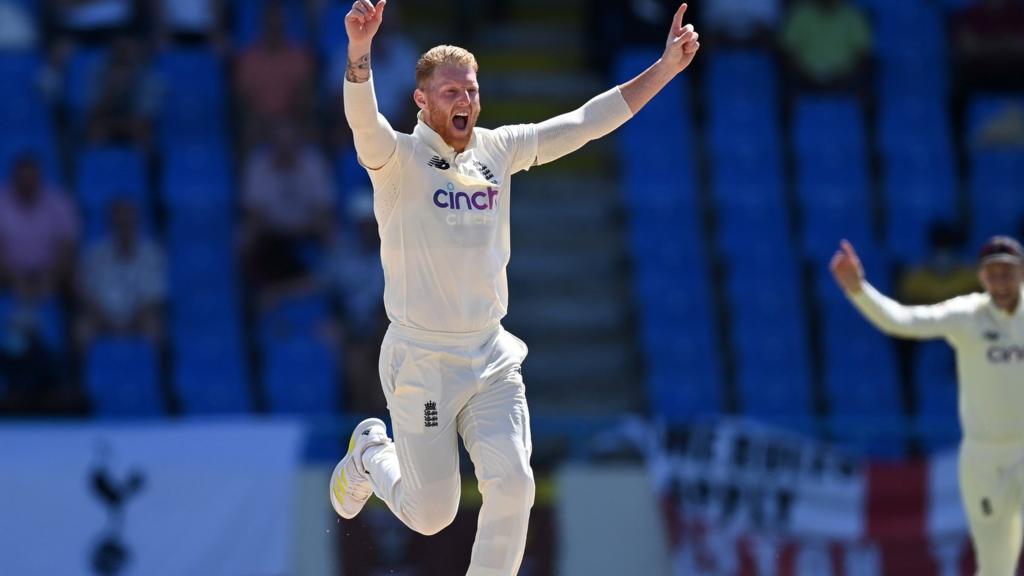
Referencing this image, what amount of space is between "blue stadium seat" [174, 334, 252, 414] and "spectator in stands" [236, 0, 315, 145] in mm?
2004

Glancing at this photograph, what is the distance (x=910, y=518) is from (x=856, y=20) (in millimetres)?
5089

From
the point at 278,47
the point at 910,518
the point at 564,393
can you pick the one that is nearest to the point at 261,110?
the point at 278,47

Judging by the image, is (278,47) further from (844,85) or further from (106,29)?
(844,85)

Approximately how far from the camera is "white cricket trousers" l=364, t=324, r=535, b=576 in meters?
7.78

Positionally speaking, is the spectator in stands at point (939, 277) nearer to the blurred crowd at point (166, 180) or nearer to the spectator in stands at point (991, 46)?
the spectator in stands at point (991, 46)

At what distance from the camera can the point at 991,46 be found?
15.7 meters

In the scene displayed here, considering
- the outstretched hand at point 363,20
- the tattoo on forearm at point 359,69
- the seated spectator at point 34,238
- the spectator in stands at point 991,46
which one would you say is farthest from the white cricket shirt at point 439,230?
the spectator in stands at point 991,46

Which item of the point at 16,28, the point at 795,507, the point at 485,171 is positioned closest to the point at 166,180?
the point at 16,28

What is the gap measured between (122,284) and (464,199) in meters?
6.21

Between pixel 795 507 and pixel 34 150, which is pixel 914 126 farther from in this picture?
pixel 34 150

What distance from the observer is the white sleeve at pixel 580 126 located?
8227 millimetres

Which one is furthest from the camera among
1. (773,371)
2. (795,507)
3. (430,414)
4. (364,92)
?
(773,371)

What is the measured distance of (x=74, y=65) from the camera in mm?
14875

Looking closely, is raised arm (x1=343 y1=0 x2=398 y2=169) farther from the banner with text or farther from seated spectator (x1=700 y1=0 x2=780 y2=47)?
seated spectator (x1=700 y1=0 x2=780 y2=47)
